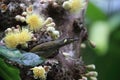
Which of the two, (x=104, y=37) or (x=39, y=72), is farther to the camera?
(x=104, y=37)

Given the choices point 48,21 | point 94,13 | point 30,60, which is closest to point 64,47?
point 48,21

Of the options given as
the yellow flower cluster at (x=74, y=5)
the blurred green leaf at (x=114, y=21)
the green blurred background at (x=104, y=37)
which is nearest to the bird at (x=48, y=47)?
the yellow flower cluster at (x=74, y=5)

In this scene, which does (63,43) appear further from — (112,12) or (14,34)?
(112,12)

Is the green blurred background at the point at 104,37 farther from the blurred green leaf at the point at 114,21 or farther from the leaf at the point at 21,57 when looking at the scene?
the leaf at the point at 21,57

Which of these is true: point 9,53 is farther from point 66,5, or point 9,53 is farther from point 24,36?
point 66,5

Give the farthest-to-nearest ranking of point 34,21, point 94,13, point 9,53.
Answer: point 94,13
point 34,21
point 9,53

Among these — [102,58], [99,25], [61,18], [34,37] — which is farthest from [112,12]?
[34,37]

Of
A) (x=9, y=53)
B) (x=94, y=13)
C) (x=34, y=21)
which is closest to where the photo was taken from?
(x=9, y=53)
